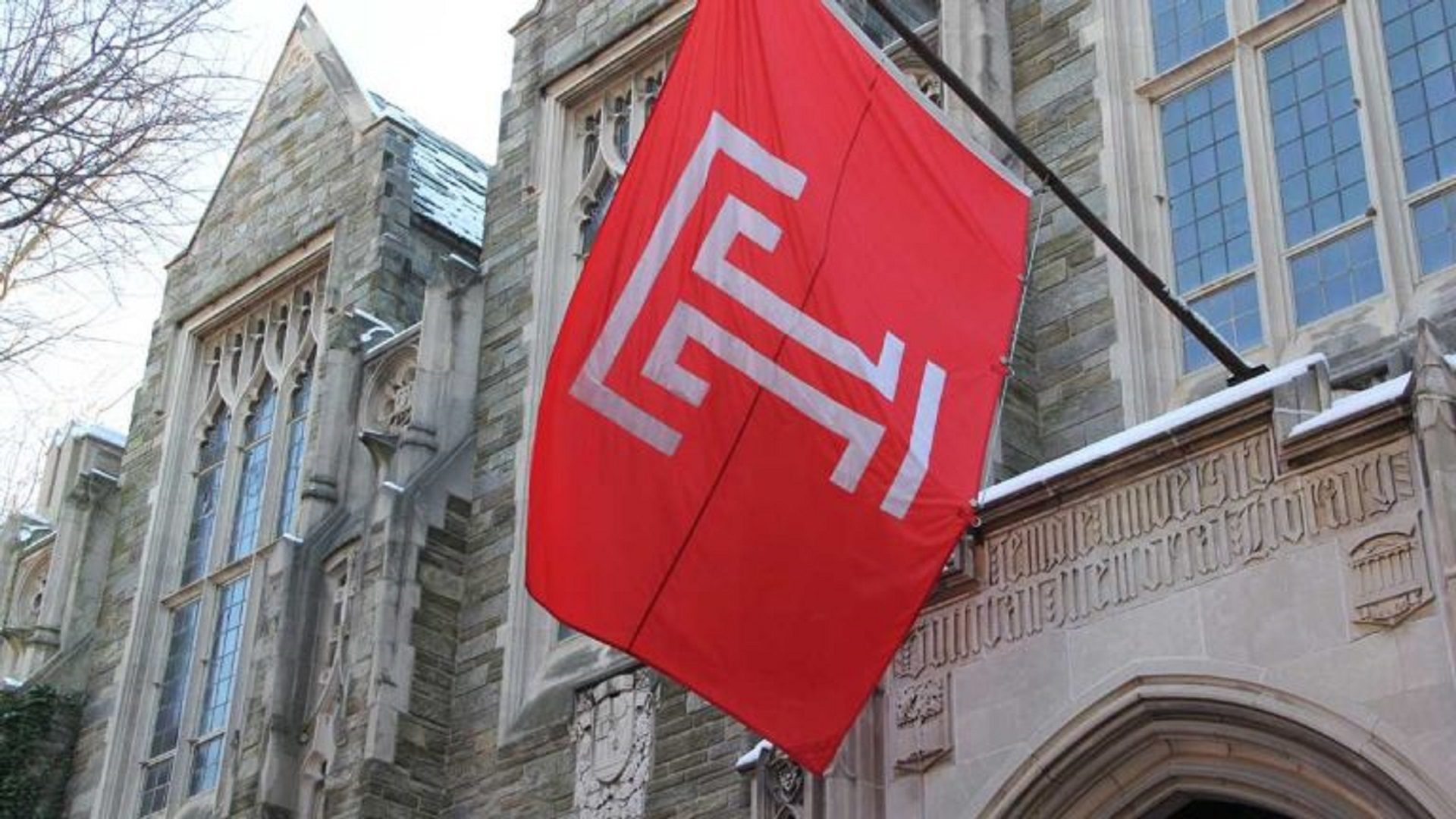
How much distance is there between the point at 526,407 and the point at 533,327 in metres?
0.68

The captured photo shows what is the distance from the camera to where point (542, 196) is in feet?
54.4

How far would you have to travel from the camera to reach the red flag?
27.7 ft

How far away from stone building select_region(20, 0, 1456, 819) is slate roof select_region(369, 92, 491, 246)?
0.21ft

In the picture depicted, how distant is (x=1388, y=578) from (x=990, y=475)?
11.4ft

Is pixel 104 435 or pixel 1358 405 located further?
pixel 104 435

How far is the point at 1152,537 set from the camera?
8.70 meters

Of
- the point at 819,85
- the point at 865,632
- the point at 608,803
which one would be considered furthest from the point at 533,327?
the point at 865,632

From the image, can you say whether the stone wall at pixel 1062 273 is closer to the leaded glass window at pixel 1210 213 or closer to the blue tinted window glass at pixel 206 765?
the leaded glass window at pixel 1210 213

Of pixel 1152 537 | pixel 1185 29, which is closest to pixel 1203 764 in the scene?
pixel 1152 537

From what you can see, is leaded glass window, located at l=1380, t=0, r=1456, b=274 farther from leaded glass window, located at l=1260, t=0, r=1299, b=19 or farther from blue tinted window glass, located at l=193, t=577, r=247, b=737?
blue tinted window glass, located at l=193, t=577, r=247, b=737

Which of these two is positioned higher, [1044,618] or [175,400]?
[175,400]

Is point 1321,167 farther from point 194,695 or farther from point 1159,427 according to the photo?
point 194,695

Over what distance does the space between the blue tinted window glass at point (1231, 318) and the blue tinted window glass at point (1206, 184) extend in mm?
129

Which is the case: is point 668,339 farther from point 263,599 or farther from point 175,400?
point 175,400
